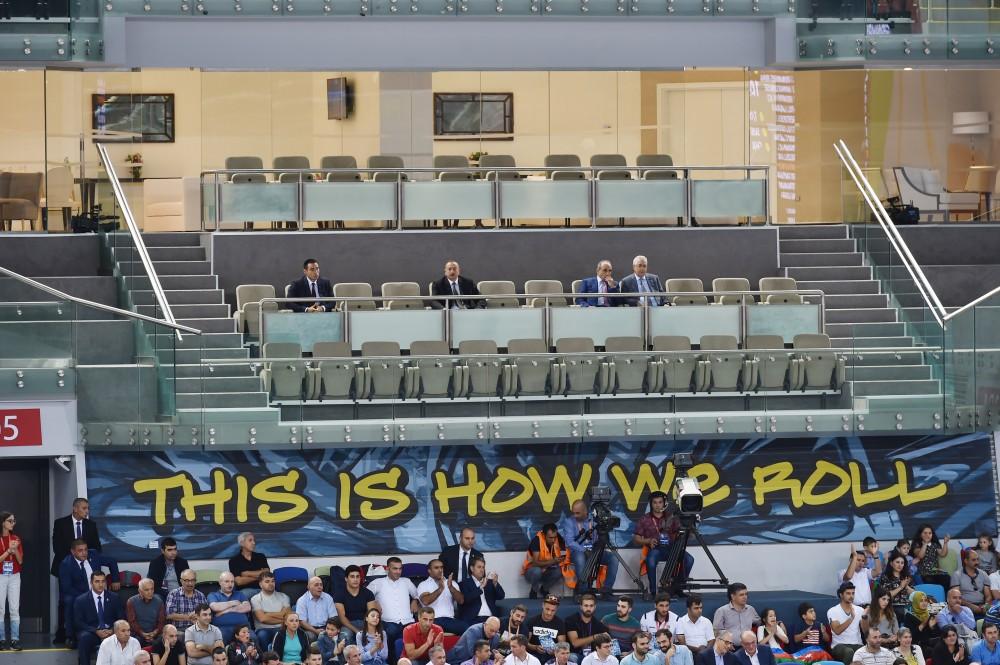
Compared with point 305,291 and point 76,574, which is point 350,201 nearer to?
point 305,291

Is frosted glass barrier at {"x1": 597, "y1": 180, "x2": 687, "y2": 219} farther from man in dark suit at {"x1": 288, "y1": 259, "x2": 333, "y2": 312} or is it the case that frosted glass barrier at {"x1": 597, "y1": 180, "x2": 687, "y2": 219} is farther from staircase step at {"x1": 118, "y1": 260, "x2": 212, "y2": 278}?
staircase step at {"x1": 118, "y1": 260, "x2": 212, "y2": 278}

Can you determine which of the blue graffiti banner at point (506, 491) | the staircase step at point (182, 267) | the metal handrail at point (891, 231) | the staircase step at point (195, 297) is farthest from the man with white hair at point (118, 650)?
the metal handrail at point (891, 231)

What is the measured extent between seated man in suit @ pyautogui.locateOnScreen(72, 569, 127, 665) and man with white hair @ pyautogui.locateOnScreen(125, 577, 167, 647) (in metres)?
0.11

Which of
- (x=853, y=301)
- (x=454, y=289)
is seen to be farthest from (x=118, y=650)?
(x=853, y=301)

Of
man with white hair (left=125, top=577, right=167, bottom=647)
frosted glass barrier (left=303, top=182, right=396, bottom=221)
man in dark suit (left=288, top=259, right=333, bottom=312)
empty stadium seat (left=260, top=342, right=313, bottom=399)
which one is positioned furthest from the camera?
frosted glass barrier (left=303, top=182, right=396, bottom=221)

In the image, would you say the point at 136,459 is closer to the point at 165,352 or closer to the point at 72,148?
the point at 165,352

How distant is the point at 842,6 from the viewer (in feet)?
78.5

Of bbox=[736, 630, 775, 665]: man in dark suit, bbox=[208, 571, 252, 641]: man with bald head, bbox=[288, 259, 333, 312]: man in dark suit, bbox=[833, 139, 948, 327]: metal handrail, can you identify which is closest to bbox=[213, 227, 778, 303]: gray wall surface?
bbox=[833, 139, 948, 327]: metal handrail

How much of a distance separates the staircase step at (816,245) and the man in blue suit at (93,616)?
33.2 feet

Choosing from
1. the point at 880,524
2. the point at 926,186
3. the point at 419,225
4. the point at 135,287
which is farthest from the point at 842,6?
the point at 135,287

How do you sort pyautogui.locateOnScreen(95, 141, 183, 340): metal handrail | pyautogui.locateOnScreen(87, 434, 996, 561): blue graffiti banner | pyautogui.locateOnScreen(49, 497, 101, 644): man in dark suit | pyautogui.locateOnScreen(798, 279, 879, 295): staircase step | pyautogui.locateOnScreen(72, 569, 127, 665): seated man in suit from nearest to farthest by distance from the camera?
pyautogui.locateOnScreen(72, 569, 127, 665): seated man in suit
pyautogui.locateOnScreen(49, 497, 101, 644): man in dark suit
pyautogui.locateOnScreen(87, 434, 996, 561): blue graffiti banner
pyautogui.locateOnScreen(95, 141, 183, 340): metal handrail
pyautogui.locateOnScreen(798, 279, 879, 295): staircase step

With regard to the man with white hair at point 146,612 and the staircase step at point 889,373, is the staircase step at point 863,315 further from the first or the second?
the man with white hair at point 146,612

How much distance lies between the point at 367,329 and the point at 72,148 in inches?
238

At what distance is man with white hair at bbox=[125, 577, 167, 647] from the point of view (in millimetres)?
15461
